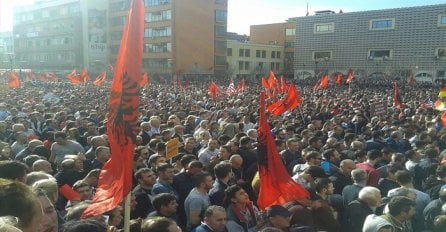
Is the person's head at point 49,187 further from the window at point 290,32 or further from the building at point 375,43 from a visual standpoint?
the window at point 290,32

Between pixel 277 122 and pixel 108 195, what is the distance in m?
8.61

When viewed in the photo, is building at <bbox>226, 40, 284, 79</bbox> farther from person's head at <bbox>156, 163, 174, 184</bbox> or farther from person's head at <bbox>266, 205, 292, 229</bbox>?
person's head at <bbox>266, 205, 292, 229</bbox>

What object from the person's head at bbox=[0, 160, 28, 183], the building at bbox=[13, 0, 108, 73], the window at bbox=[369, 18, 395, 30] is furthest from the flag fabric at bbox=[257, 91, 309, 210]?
the building at bbox=[13, 0, 108, 73]

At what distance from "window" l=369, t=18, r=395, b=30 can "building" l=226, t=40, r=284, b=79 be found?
1781 cm

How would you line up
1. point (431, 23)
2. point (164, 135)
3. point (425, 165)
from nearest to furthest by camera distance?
1. point (425, 165)
2. point (164, 135)
3. point (431, 23)

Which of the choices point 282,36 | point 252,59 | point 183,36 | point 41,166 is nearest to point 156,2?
point 183,36

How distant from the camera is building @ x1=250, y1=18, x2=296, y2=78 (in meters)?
81.9

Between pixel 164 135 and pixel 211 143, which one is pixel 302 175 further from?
pixel 164 135

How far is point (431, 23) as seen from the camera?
59.6 meters

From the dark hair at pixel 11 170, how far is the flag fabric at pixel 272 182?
2.49m

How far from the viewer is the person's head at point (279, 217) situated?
429 centimetres

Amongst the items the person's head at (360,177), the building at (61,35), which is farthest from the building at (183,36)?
the person's head at (360,177)

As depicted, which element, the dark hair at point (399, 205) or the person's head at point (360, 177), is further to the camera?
the person's head at point (360, 177)

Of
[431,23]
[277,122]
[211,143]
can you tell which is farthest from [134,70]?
[431,23]
